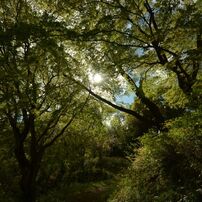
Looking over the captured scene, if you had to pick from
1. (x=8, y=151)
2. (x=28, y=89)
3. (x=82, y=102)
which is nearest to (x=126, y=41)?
(x=28, y=89)

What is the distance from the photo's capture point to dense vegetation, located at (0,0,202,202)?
11570 mm

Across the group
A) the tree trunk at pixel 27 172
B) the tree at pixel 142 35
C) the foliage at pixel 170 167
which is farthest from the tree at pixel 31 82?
the foliage at pixel 170 167

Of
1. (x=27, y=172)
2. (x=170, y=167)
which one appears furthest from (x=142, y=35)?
(x=27, y=172)

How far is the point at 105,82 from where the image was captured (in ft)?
63.7

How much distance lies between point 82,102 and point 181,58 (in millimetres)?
7438

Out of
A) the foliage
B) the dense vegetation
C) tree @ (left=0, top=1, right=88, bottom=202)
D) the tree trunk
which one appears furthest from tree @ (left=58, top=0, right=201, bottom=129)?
the tree trunk

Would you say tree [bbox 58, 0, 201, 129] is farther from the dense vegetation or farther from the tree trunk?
the tree trunk

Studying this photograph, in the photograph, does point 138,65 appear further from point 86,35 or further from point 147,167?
point 147,167

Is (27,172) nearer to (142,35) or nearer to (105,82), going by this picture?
(105,82)

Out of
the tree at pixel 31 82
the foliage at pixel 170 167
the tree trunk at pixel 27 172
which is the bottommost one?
the foliage at pixel 170 167

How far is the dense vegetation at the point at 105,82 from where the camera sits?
11.6 m

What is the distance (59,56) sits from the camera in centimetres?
1500

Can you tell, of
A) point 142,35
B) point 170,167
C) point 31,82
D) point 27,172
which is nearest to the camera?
point 170,167

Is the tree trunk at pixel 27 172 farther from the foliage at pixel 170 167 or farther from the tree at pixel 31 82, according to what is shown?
the foliage at pixel 170 167
